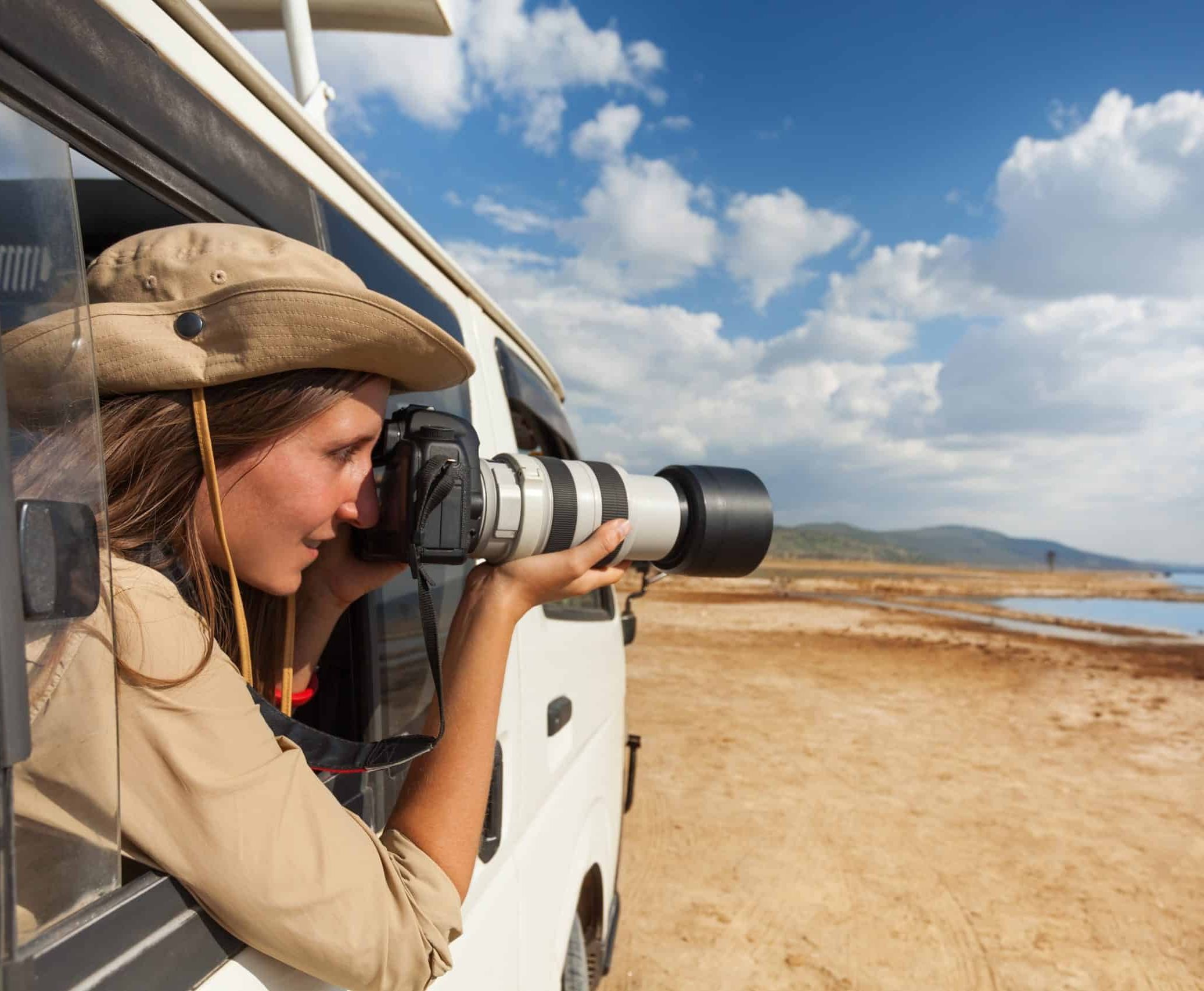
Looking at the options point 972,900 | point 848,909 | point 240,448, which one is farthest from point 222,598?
point 972,900

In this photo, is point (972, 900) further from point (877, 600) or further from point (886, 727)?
point (877, 600)

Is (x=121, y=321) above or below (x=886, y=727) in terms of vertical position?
above

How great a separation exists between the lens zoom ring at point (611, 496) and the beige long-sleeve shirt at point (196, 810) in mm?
654

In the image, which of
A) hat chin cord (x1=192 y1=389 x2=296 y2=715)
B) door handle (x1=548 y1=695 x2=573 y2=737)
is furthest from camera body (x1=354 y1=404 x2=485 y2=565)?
door handle (x1=548 y1=695 x2=573 y2=737)

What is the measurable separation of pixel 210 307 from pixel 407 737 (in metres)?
0.59

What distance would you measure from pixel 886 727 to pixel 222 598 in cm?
708

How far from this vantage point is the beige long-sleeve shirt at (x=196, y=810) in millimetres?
703

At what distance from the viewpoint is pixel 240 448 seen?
1.04 m

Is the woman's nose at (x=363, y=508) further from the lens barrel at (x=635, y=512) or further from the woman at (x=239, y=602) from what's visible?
the lens barrel at (x=635, y=512)

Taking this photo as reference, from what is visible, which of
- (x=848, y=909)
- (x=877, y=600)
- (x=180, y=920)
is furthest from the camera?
(x=877, y=600)

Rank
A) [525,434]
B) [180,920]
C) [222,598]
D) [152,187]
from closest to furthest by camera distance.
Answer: [180,920]
[152,187]
[222,598]
[525,434]

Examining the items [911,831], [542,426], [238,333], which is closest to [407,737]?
[238,333]

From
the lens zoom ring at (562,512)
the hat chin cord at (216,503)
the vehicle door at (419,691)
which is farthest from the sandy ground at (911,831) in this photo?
the hat chin cord at (216,503)

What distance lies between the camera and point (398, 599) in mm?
1551
